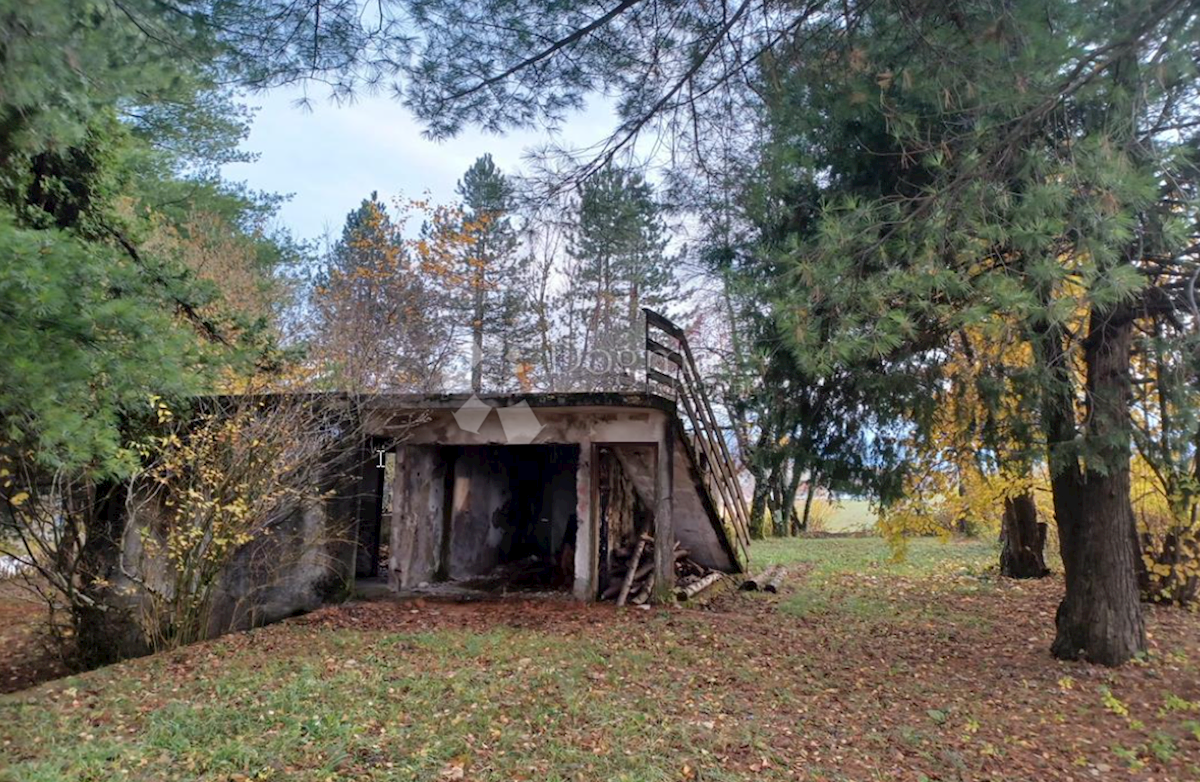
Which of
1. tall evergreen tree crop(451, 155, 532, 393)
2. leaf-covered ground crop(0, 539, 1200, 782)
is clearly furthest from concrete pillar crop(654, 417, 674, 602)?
tall evergreen tree crop(451, 155, 532, 393)

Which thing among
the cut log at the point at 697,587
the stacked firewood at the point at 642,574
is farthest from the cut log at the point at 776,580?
the stacked firewood at the point at 642,574

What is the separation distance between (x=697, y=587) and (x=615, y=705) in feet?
14.7

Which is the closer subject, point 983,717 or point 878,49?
point 878,49

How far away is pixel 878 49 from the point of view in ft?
14.9

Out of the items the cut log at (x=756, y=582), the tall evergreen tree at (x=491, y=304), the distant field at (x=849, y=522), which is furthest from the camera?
the tall evergreen tree at (x=491, y=304)

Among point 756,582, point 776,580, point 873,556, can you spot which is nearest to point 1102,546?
point 756,582

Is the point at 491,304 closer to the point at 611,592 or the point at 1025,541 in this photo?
the point at 611,592

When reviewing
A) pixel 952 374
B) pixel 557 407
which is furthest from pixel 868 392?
pixel 557 407

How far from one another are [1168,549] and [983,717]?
5.04 metres

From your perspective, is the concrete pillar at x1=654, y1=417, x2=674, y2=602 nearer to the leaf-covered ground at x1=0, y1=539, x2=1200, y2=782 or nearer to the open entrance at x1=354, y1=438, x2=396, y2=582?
the leaf-covered ground at x1=0, y1=539, x2=1200, y2=782

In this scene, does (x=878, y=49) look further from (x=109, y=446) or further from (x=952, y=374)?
(x=109, y=446)

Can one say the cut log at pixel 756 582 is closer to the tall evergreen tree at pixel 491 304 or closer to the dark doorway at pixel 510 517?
the dark doorway at pixel 510 517

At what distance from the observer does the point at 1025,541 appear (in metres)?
10.9

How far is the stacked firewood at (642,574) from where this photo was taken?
29.3 ft
